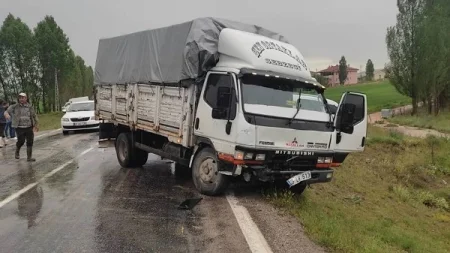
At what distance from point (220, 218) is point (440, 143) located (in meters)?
19.5

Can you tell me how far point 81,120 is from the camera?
2017cm

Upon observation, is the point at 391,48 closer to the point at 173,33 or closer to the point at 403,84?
the point at 403,84

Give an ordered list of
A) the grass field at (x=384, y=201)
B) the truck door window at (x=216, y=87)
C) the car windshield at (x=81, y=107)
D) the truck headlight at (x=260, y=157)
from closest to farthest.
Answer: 1. the grass field at (x=384, y=201)
2. the truck headlight at (x=260, y=157)
3. the truck door window at (x=216, y=87)
4. the car windshield at (x=81, y=107)

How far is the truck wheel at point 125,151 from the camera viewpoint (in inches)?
411

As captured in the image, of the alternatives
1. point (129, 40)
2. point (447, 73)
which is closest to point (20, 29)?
point (447, 73)

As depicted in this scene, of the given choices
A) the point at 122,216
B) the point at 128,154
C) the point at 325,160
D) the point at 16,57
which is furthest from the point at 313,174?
the point at 16,57

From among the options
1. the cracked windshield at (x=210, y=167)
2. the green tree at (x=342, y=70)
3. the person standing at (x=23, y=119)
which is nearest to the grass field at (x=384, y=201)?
the cracked windshield at (x=210, y=167)

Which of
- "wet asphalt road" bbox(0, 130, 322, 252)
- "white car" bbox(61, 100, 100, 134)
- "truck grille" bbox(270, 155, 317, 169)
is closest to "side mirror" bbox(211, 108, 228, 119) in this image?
"truck grille" bbox(270, 155, 317, 169)

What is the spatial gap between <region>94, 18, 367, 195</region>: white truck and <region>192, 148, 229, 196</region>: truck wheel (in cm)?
2

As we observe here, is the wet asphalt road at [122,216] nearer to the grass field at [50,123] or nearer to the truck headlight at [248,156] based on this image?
the truck headlight at [248,156]

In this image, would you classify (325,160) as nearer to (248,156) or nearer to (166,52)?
(248,156)

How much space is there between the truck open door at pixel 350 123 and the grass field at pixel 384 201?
3.97 ft

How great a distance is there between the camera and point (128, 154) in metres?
10.4

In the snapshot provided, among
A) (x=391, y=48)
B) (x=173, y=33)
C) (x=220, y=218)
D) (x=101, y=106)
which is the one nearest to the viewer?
(x=220, y=218)
